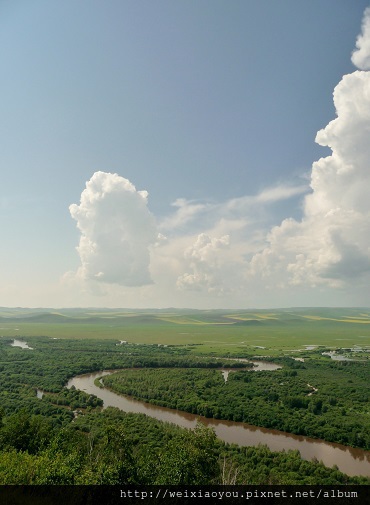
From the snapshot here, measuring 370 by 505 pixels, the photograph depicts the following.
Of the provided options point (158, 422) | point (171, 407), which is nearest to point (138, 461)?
point (158, 422)

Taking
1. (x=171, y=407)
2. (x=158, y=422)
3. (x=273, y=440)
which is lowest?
(x=171, y=407)

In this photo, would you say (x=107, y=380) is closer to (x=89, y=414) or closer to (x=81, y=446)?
A: (x=89, y=414)

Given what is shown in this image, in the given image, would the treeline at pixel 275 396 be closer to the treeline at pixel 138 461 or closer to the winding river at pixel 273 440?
the winding river at pixel 273 440

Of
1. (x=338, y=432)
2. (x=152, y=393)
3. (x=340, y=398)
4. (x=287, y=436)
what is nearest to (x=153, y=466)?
(x=287, y=436)

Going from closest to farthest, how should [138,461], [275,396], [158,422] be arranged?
1. [138,461]
2. [158,422]
3. [275,396]

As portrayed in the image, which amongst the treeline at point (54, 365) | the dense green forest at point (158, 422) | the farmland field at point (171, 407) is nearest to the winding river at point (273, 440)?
the farmland field at point (171, 407)

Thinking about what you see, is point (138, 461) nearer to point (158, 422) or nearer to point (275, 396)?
point (158, 422)

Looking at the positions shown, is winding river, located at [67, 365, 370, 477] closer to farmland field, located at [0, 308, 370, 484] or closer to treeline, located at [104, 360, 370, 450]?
farmland field, located at [0, 308, 370, 484]
